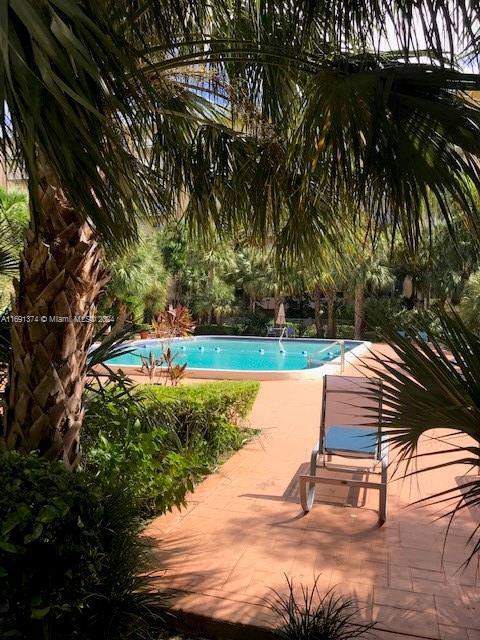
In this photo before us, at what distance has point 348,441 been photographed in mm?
5012

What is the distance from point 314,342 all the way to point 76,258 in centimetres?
2314

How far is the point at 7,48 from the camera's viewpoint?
3.45 ft

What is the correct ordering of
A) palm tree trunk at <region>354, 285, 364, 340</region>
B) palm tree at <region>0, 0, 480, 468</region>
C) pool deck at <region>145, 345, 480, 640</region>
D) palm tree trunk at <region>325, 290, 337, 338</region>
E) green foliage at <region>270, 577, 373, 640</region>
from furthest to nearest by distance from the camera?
palm tree trunk at <region>325, 290, 337, 338</region>
palm tree trunk at <region>354, 285, 364, 340</region>
pool deck at <region>145, 345, 480, 640</region>
green foliage at <region>270, 577, 373, 640</region>
palm tree at <region>0, 0, 480, 468</region>

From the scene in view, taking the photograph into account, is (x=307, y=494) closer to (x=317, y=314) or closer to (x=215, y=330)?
(x=215, y=330)

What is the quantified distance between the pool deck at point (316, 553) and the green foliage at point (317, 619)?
8 cm

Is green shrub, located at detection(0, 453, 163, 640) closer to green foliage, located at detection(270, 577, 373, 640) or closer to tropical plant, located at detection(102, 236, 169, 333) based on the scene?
green foliage, located at detection(270, 577, 373, 640)

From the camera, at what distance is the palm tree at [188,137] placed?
1274 mm

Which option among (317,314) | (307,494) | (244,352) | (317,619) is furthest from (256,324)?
(317,619)

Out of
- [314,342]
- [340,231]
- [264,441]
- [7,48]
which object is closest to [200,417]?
[264,441]

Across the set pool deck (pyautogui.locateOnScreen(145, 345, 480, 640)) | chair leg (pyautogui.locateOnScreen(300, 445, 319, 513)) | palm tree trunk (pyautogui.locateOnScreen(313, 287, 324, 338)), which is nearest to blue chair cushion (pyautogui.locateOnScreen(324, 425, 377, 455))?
chair leg (pyautogui.locateOnScreen(300, 445, 319, 513))

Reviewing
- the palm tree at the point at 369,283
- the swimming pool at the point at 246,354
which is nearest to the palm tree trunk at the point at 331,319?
the palm tree at the point at 369,283

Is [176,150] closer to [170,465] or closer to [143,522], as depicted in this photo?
[170,465]

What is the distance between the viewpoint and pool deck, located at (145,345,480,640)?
10.0 ft

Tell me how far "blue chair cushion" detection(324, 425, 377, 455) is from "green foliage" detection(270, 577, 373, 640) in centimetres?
169
